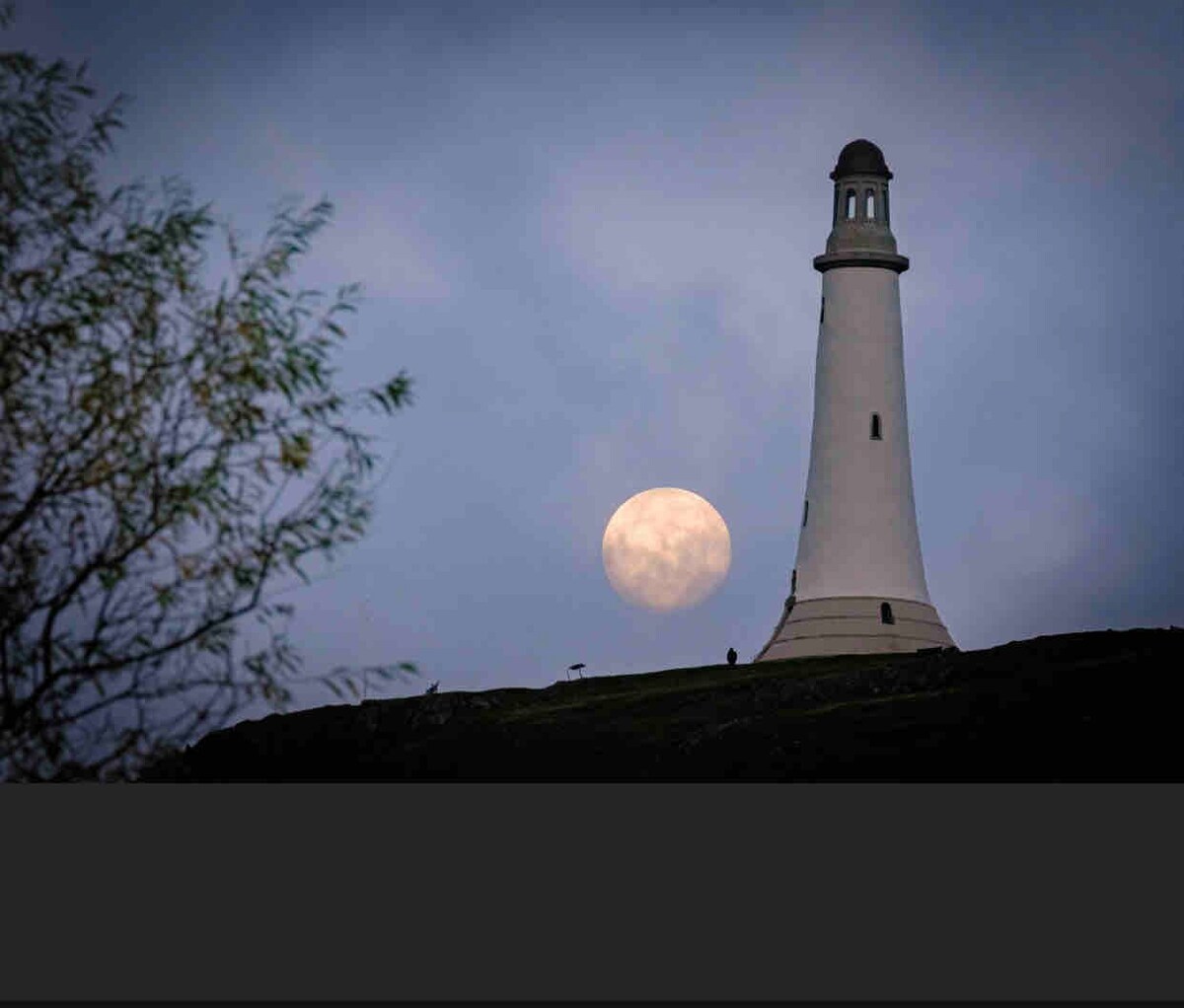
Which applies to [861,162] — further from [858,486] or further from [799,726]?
[799,726]

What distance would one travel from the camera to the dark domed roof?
9738 centimetres

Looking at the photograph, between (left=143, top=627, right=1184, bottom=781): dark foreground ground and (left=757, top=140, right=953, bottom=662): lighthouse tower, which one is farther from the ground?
(left=757, top=140, right=953, bottom=662): lighthouse tower

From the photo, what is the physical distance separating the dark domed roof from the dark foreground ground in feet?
64.2

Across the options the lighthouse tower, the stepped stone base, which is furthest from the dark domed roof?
the stepped stone base

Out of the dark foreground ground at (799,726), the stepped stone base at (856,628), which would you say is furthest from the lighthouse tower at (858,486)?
the dark foreground ground at (799,726)

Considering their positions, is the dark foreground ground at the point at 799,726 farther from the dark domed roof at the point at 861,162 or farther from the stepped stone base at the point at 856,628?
the dark domed roof at the point at 861,162

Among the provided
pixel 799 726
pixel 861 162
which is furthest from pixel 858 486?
pixel 799 726

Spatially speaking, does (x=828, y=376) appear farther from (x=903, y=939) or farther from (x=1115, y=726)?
(x=903, y=939)

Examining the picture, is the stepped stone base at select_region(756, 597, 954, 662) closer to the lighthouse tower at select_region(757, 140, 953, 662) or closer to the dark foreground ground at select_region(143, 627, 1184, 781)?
the lighthouse tower at select_region(757, 140, 953, 662)

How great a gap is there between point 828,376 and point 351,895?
56.0 meters

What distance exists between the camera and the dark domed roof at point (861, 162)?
9738cm

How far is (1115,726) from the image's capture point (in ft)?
226

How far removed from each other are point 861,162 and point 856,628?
18505 millimetres

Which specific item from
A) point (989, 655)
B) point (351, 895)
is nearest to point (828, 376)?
point (989, 655)
